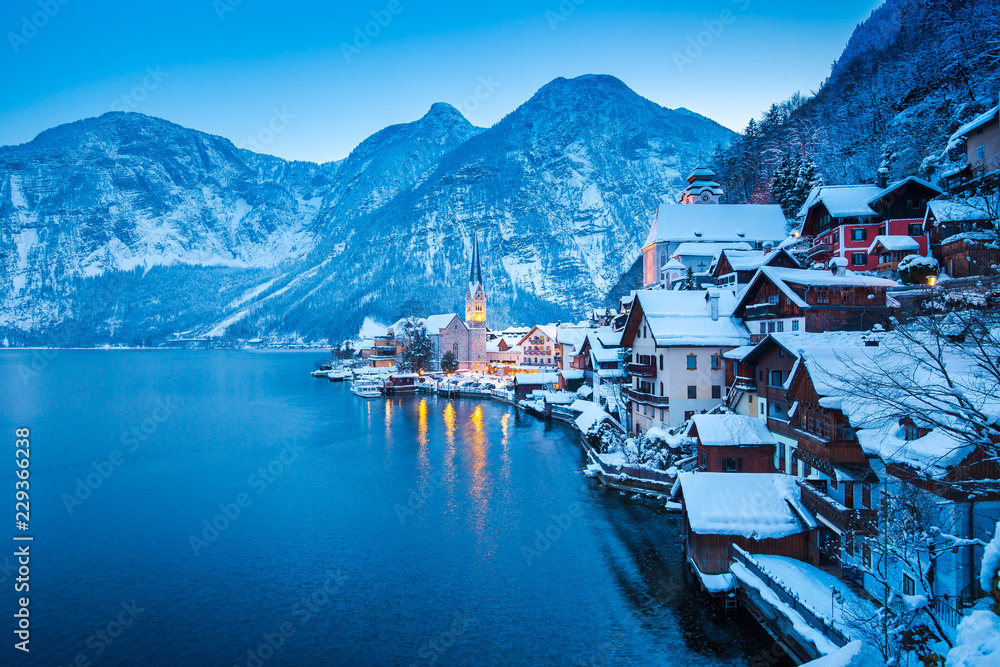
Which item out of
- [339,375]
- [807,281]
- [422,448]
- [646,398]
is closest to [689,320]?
[646,398]

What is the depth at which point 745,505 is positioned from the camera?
18.7 metres

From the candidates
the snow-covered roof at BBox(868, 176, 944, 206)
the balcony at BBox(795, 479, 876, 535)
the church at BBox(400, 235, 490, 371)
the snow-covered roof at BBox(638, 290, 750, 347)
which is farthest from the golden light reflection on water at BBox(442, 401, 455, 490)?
the church at BBox(400, 235, 490, 371)

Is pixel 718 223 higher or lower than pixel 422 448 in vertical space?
higher

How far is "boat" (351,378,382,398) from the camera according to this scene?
80438 millimetres

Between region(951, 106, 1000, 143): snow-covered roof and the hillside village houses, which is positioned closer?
the hillside village houses

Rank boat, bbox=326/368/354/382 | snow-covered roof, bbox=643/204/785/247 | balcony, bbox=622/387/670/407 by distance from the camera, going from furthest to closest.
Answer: boat, bbox=326/368/354/382 → snow-covered roof, bbox=643/204/785/247 → balcony, bbox=622/387/670/407

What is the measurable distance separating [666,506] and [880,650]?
16478 millimetres

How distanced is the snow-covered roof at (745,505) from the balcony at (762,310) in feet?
37.1

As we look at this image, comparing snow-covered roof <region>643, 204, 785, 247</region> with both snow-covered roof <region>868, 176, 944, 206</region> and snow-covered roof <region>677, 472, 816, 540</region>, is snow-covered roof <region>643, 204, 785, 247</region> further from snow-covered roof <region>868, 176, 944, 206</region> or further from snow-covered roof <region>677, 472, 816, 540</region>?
snow-covered roof <region>677, 472, 816, 540</region>

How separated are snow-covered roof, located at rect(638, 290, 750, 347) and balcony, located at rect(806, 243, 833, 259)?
932 cm

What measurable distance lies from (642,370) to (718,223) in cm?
3248

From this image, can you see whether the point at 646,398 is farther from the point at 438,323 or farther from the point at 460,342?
the point at 438,323

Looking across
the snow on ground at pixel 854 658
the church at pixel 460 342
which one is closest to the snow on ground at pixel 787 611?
the snow on ground at pixel 854 658

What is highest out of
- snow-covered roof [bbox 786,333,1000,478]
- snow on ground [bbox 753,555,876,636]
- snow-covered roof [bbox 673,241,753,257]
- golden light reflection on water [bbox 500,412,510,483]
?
snow-covered roof [bbox 673,241,753,257]
